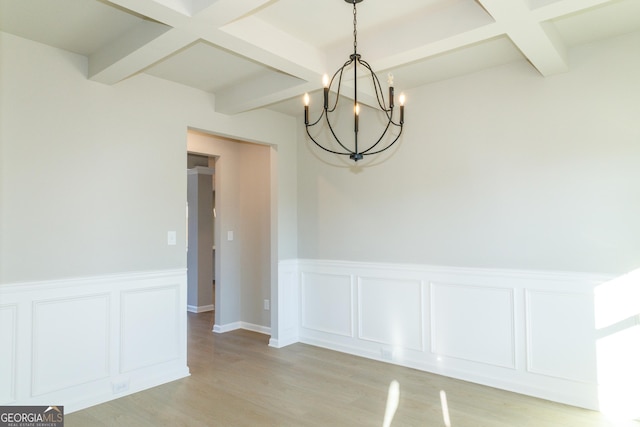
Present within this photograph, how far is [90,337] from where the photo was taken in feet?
10.1

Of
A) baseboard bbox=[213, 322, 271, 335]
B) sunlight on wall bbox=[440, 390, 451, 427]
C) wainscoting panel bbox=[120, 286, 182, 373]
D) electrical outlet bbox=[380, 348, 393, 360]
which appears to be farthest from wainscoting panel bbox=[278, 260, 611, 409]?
wainscoting panel bbox=[120, 286, 182, 373]

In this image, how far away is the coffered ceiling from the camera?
2221 mm

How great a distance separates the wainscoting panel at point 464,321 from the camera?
304 cm

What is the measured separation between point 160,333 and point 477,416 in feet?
8.47

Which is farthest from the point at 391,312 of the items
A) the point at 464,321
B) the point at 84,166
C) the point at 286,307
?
the point at 84,166

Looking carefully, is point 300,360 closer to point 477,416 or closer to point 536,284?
point 477,416

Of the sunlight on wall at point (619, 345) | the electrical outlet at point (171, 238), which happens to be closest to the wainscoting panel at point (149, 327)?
the electrical outlet at point (171, 238)

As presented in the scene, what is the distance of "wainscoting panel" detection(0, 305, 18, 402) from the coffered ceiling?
176 centimetres

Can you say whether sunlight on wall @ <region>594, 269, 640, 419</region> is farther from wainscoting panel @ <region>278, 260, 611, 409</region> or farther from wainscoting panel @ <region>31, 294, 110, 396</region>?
wainscoting panel @ <region>31, 294, 110, 396</region>

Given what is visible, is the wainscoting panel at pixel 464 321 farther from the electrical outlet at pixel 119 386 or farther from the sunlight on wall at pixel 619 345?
the electrical outlet at pixel 119 386

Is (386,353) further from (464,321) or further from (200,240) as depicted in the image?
(200,240)

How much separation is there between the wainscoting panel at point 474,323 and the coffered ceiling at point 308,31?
1.84m

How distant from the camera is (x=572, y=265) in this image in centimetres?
305

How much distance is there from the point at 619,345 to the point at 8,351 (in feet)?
13.6
